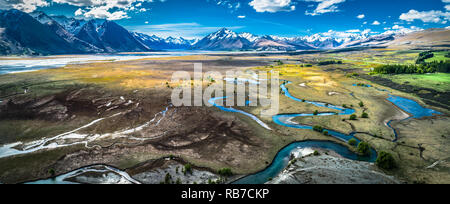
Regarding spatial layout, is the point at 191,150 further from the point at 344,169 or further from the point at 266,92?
the point at 266,92

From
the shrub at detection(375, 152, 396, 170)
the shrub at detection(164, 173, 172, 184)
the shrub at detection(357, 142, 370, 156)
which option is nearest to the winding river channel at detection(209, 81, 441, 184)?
the shrub at detection(357, 142, 370, 156)

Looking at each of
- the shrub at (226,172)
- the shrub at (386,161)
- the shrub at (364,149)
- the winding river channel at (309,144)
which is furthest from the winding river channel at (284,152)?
the shrub at (386,161)

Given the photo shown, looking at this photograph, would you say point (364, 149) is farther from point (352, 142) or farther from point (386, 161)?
point (386, 161)

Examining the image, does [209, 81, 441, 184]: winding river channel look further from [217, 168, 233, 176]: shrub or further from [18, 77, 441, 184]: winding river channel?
[217, 168, 233, 176]: shrub

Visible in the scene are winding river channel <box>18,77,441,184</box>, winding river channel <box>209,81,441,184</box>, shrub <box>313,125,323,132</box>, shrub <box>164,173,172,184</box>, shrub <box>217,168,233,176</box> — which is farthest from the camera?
shrub <box>313,125,323,132</box>

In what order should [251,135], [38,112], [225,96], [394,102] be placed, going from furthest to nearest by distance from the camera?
[225,96] < [394,102] < [38,112] < [251,135]

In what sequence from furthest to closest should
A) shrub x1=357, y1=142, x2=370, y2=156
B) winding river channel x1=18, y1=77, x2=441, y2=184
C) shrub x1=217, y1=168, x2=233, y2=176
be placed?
1. shrub x1=357, y1=142, x2=370, y2=156
2. shrub x1=217, y1=168, x2=233, y2=176
3. winding river channel x1=18, y1=77, x2=441, y2=184

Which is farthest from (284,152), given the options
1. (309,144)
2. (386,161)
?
(386,161)

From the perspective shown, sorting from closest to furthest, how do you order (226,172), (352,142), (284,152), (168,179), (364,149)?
(168,179), (226,172), (364,149), (284,152), (352,142)

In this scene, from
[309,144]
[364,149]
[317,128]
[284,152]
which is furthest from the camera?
[317,128]
